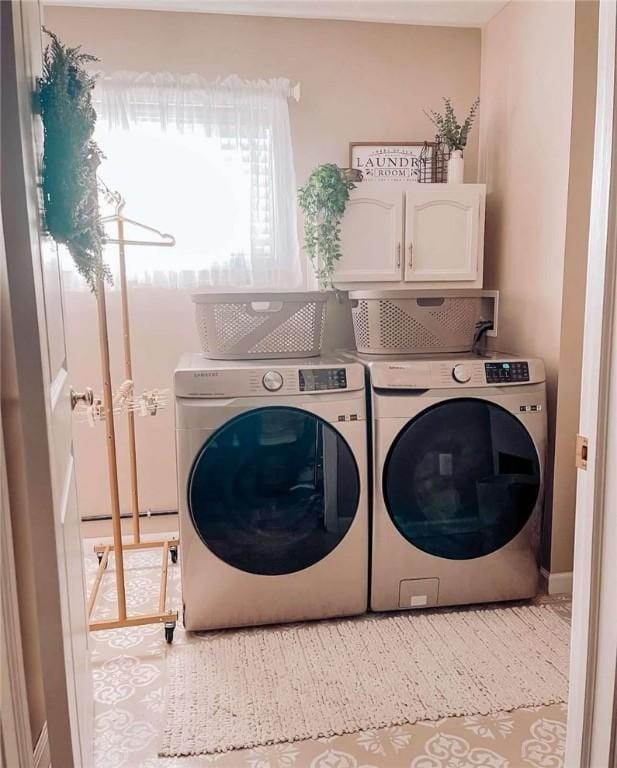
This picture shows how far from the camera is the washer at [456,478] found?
2.14 metres

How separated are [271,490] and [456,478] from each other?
70cm

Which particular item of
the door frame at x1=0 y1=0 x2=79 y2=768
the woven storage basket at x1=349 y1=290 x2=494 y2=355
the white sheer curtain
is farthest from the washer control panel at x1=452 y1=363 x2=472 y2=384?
the door frame at x1=0 y1=0 x2=79 y2=768

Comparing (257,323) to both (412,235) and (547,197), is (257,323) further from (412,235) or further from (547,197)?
(547,197)

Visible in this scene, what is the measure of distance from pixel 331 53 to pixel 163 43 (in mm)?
767

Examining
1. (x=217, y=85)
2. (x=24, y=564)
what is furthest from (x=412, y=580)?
(x=217, y=85)

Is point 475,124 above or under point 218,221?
above

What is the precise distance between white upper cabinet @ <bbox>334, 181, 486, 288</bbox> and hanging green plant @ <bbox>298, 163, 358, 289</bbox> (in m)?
0.04

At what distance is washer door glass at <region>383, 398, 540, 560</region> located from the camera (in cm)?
215

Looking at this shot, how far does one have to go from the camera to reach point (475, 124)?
2.87 metres

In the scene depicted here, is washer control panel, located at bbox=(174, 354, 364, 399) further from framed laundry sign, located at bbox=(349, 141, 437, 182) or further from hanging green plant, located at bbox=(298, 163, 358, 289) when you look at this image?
framed laundry sign, located at bbox=(349, 141, 437, 182)

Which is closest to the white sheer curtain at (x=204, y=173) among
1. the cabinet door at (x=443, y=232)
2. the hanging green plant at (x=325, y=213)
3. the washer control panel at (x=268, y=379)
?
the hanging green plant at (x=325, y=213)

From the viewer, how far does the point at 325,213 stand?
2.52m

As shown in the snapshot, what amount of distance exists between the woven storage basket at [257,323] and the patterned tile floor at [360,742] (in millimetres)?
1162

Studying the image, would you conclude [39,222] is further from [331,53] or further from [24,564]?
[331,53]
